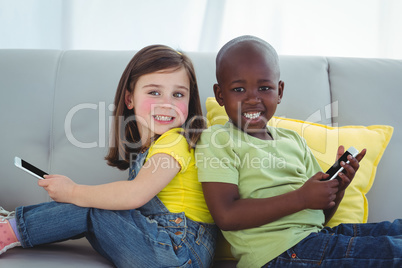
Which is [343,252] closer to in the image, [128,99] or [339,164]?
[339,164]

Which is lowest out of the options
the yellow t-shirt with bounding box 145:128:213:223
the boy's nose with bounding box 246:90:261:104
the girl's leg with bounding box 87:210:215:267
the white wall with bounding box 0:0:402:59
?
the girl's leg with bounding box 87:210:215:267

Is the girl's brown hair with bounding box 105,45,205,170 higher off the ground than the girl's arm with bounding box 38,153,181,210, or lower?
higher

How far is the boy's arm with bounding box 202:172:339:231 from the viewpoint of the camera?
101cm

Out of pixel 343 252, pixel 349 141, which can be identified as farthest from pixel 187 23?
pixel 343 252

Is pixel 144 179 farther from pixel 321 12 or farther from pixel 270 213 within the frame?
pixel 321 12

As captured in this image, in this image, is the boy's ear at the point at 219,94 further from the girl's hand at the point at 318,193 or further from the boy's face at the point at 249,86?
the girl's hand at the point at 318,193

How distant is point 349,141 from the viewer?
4.40 feet

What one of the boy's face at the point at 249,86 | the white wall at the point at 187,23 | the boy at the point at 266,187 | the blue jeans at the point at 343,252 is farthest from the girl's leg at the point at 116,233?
the white wall at the point at 187,23

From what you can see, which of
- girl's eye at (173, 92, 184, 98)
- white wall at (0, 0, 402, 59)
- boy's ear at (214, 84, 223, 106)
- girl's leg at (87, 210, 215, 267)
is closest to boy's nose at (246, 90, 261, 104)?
boy's ear at (214, 84, 223, 106)

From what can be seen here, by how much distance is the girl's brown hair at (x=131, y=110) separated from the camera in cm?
125

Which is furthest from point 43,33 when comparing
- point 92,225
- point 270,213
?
point 270,213

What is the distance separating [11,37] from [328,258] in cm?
167

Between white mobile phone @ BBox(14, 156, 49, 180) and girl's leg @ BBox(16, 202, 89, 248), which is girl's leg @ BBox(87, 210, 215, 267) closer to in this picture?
girl's leg @ BBox(16, 202, 89, 248)

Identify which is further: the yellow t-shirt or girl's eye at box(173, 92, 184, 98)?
girl's eye at box(173, 92, 184, 98)
